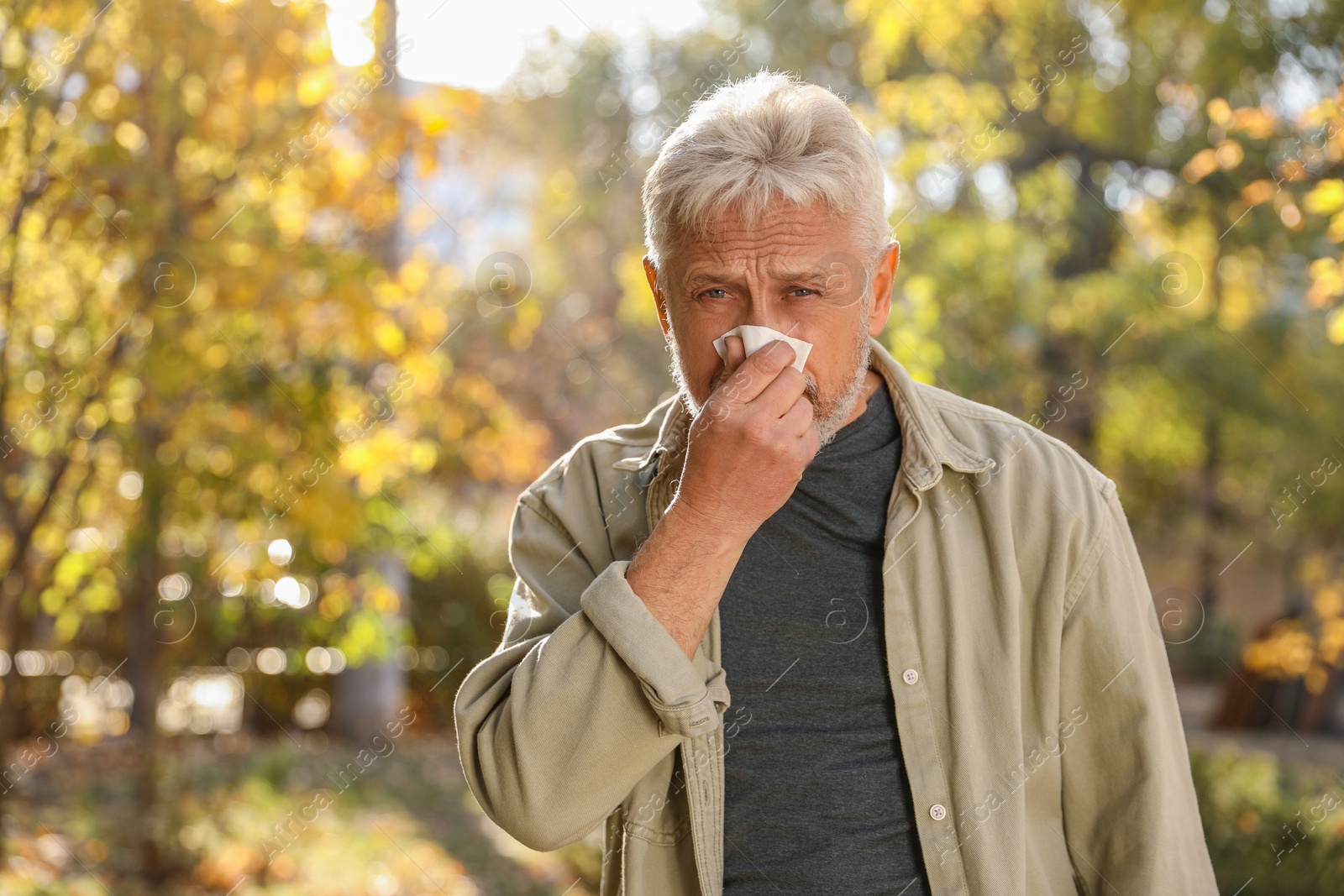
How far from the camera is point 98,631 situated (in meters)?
9.70

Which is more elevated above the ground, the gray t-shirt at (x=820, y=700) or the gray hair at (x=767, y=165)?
the gray hair at (x=767, y=165)

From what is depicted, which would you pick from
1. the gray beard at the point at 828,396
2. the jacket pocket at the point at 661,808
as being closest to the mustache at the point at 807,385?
the gray beard at the point at 828,396

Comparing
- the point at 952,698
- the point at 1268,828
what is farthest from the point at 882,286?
the point at 1268,828

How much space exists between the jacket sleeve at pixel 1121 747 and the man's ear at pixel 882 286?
0.49 metres

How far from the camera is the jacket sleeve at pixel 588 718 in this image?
1.72 meters

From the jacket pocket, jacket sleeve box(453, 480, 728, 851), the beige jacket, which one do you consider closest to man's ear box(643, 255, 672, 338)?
the beige jacket

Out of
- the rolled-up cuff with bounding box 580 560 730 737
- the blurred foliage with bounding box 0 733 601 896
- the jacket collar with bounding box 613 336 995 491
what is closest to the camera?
the rolled-up cuff with bounding box 580 560 730 737

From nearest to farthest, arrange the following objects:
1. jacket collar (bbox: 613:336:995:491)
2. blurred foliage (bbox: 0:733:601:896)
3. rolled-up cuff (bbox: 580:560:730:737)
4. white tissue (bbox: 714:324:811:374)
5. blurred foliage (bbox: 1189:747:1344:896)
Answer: rolled-up cuff (bbox: 580:560:730:737) → white tissue (bbox: 714:324:811:374) → jacket collar (bbox: 613:336:995:491) → blurred foliage (bbox: 1189:747:1344:896) → blurred foliage (bbox: 0:733:601:896)

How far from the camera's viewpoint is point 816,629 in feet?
6.49

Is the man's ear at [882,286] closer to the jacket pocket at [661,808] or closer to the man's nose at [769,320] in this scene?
the man's nose at [769,320]

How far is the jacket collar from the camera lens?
1.95 meters

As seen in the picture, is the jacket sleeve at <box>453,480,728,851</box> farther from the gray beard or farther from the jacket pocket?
the gray beard

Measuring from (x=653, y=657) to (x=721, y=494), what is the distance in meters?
0.26

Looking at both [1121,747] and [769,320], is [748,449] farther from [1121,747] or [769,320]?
[1121,747]
